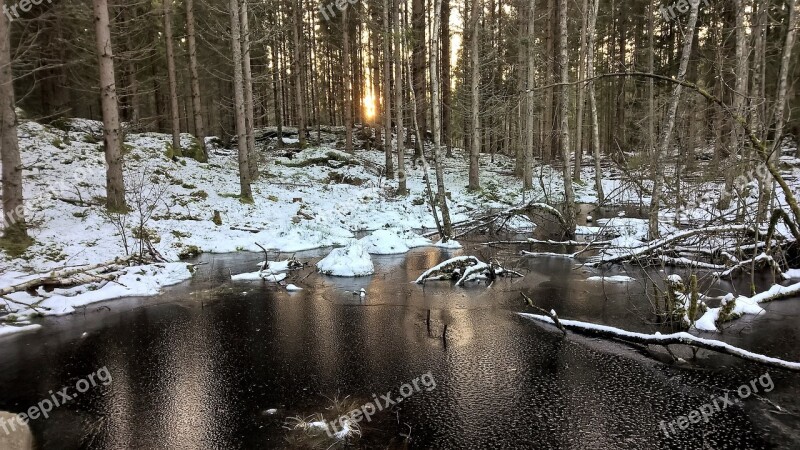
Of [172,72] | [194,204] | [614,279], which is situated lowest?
[614,279]

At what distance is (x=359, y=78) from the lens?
137ft

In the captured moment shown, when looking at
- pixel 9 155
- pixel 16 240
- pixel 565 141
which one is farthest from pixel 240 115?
pixel 565 141

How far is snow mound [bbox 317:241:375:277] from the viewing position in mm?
11383

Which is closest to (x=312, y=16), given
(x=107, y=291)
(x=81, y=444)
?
(x=107, y=291)

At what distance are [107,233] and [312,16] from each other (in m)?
29.6

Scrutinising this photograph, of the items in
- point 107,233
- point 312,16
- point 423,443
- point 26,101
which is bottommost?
point 423,443

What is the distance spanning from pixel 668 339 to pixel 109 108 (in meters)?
14.5

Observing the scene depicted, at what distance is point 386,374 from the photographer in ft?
19.8

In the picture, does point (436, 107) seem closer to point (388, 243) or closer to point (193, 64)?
point (388, 243)

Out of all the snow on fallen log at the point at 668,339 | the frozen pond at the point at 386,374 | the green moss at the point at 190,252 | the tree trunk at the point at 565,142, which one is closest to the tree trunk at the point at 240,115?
the green moss at the point at 190,252

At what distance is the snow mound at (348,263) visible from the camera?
11.4 meters

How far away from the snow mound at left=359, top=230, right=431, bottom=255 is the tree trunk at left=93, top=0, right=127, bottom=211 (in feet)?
24.0

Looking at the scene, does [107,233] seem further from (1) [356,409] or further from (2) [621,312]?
(2) [621,312]

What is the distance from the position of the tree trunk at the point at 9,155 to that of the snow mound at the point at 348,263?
23.2 ft
